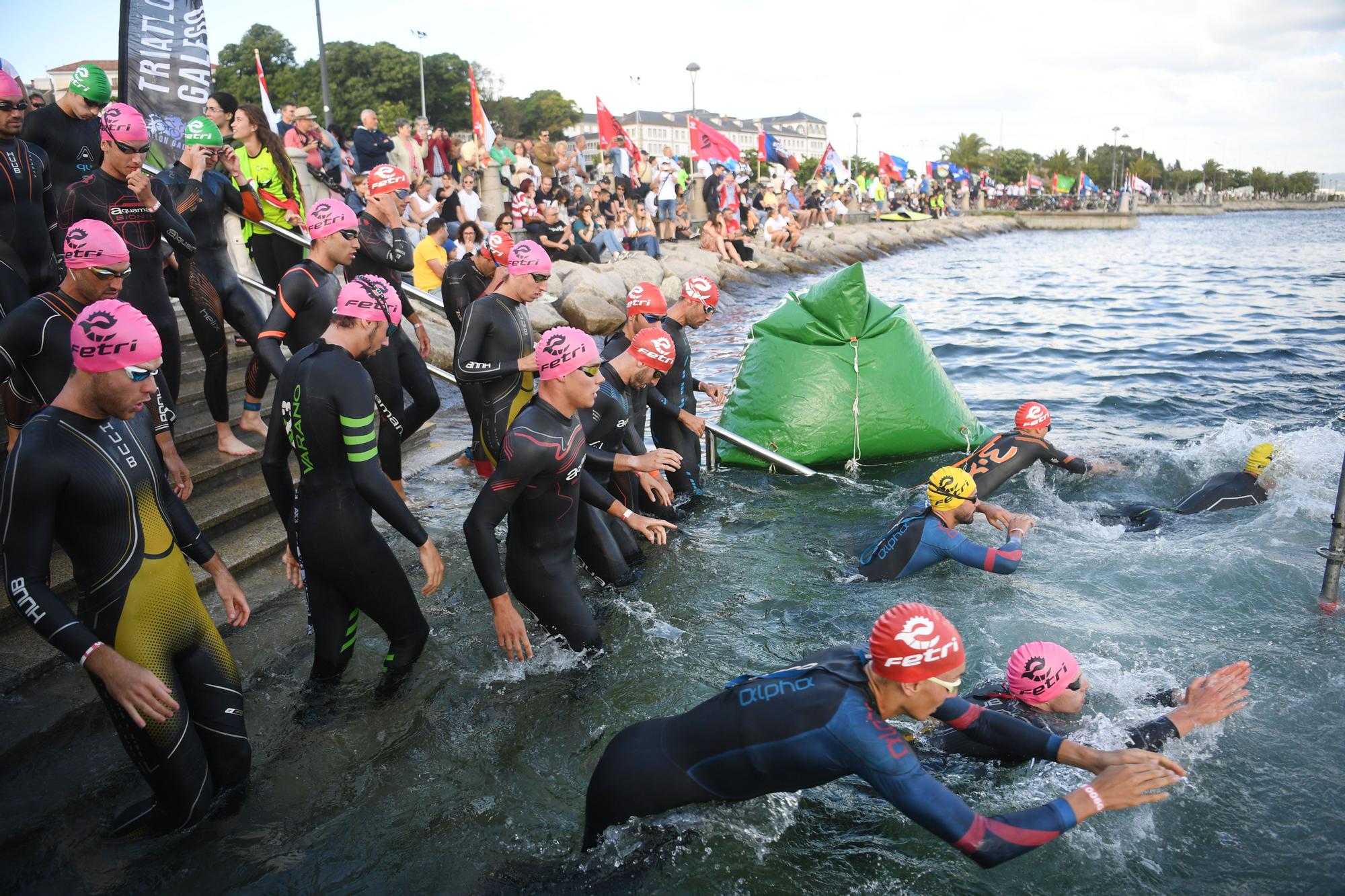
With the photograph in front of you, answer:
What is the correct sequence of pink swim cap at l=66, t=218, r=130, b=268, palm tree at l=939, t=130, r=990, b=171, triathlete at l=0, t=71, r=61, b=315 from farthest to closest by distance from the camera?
1. palm tree at l=939, t=130, r=990, b=171
2. triathlete at l=0, t=71, r=61, b=315
3. pink swim cap at l=66, t=218, r=130, b=268

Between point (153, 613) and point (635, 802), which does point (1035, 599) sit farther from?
point (153, 613)

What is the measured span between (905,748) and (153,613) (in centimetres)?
258

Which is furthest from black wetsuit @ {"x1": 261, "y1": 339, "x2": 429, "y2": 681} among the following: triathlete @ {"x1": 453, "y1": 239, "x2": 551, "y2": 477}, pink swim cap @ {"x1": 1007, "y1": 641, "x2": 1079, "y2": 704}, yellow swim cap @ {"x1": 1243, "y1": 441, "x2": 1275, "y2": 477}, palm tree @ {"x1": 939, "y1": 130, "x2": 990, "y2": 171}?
palm tree @ {"x1": 939, "y1": 130, "x2": 990, "y2": 171}

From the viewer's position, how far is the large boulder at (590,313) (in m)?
14.4

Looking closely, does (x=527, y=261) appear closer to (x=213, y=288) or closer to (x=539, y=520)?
(x=539, y=520)

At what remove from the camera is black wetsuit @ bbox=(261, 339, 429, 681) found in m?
3.72

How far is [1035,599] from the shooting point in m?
5.72

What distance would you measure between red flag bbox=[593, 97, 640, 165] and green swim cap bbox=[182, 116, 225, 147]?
A: 757 inches

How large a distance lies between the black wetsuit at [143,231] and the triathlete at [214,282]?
0.54m

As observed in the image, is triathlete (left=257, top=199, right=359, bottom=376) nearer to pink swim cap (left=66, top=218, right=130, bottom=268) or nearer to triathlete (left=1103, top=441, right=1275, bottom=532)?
pink swim cap (left=66, top=218, right=130, bottom=268)

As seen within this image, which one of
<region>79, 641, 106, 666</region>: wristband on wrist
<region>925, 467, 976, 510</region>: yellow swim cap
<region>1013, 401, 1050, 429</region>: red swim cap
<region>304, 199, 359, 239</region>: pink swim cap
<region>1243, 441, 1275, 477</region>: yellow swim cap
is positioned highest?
<region>304, 199, 359, 239</region>: pink swim cap

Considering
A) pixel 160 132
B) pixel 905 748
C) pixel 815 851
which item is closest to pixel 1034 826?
pixel 905 748

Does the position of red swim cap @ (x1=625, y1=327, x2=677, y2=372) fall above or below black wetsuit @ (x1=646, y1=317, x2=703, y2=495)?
above

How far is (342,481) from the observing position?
384 cm
